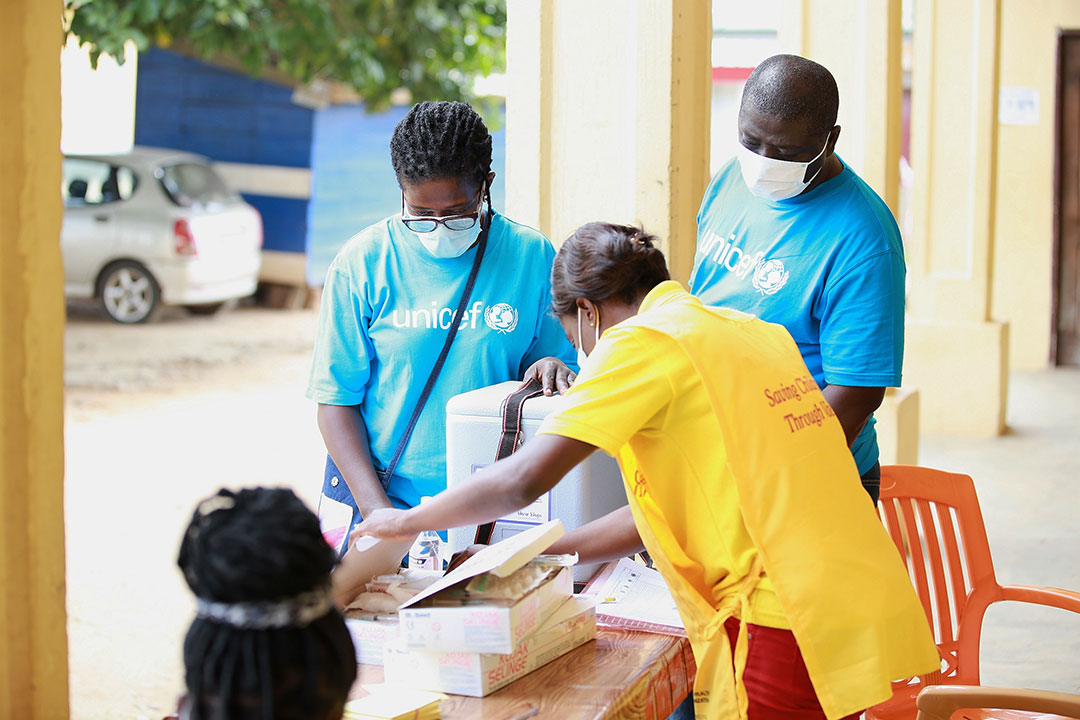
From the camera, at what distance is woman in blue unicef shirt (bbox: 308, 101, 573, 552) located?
2461 millimetres

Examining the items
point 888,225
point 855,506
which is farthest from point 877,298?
point 855,506

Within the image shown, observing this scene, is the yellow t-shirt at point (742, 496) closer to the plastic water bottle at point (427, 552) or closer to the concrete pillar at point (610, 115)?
the plastic water bottle at point (427, 552)

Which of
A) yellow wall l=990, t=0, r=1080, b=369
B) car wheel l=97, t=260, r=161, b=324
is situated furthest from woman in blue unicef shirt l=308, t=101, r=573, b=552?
car wheel l=97, t=260, r=161, b=324

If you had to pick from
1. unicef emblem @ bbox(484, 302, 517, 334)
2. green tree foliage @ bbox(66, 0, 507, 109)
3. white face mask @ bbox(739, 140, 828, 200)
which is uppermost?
green tree foliage @ bbox(66, 0, 507, 109)

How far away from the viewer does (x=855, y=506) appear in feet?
6.36

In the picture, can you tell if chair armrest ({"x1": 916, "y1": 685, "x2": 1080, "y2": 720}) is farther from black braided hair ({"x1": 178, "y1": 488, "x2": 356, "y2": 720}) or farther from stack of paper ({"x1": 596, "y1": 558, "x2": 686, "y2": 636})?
black braided hair ({"x1": 178, "y1": 488, "x2": 356, "y2": 720})

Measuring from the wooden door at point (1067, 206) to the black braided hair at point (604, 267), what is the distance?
9922 millimetres

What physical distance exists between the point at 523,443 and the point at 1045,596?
140 centimetres

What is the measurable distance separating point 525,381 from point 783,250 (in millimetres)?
635

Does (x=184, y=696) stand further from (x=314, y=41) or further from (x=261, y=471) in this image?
(x=314, y=41)

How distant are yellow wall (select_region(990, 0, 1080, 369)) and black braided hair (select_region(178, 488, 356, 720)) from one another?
10.1 metres

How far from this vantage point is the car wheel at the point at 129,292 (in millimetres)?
12344

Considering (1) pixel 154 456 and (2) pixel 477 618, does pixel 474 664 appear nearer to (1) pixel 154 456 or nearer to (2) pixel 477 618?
(2) pixel 477 618

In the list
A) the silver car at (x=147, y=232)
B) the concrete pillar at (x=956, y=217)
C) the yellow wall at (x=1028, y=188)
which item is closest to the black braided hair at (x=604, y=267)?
the concrete pillar at (x=956, y=217)
